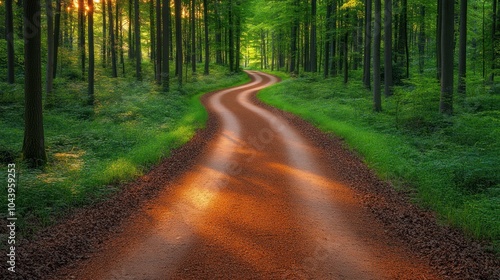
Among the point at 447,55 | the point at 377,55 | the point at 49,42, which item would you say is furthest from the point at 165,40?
the point at 447,55

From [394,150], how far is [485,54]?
2071 cm

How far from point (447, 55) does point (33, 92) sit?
15794 millimetres

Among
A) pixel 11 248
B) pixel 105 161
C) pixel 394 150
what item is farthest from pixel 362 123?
pixel 11 248

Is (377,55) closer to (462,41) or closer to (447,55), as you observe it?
(447,55)

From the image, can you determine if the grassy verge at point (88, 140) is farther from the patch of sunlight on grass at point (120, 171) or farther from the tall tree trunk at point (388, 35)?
the tall tree trunk at point (388, 35)

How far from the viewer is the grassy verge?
25.6 ft

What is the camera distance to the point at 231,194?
8945mm

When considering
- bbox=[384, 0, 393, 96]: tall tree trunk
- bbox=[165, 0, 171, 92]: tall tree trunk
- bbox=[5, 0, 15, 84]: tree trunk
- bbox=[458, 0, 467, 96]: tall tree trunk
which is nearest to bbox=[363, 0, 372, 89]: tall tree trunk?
bbox=[384, 0, 393, 96]: tall tree trunk

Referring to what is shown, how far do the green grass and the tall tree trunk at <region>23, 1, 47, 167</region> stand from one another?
990 cm

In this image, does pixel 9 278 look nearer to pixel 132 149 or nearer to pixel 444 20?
pixel 132 149

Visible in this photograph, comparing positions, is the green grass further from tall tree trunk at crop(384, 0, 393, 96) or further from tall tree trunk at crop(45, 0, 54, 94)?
tall tree trunk at crop(45, 0, 54, 94)

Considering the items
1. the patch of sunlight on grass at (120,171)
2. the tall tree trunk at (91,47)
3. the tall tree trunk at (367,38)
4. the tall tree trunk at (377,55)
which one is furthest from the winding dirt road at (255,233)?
the tall tree trunk at (367,38)

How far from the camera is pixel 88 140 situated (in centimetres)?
1317

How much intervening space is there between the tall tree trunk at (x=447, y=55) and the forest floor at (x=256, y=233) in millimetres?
6767
